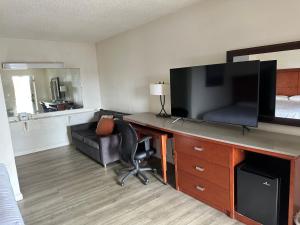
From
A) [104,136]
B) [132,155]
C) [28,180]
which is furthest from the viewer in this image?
[104,136]

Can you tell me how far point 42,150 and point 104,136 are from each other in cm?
202

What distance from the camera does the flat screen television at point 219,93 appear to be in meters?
2.22

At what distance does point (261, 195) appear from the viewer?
6.70 ft

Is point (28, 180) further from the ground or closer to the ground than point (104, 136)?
closer to the ground

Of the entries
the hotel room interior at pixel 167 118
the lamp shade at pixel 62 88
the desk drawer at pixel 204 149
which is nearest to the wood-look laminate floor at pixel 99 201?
the hotel room interior at pixel 167 118

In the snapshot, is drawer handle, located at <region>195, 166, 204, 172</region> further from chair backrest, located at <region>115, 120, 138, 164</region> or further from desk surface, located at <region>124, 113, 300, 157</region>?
chair backrest, located at <region>115, 120, 138, 164</region>

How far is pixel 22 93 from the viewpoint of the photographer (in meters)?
4.71

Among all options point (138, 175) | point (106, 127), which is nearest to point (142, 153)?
point (138, 175)

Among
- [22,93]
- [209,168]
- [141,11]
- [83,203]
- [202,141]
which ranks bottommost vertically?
[83,203]

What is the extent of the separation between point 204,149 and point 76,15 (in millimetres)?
2594

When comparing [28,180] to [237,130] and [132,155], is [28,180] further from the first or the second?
[237,130]

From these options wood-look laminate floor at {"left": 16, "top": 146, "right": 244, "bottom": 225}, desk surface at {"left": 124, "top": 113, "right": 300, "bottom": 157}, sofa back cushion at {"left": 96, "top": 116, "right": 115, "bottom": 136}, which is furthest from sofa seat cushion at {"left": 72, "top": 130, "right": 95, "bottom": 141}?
desk surface at {"left": 124, "top": 113, "right": 300, "bottom": 157}

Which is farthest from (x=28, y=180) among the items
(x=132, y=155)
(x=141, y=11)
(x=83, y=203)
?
(x=141, y=11)

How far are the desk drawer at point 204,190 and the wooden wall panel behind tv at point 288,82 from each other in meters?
1.17
